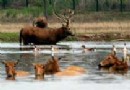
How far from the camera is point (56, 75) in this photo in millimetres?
33906

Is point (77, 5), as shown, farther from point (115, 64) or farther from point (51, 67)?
point (51, 67)

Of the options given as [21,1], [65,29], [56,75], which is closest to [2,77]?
[56,75]

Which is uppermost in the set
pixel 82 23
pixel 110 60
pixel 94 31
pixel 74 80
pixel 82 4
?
pixel 82 4

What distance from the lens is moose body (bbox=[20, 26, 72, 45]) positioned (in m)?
61.4

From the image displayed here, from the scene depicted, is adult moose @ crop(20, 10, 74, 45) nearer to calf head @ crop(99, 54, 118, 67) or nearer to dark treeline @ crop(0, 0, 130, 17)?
calf head @ crop(99, 54, 118, 67)

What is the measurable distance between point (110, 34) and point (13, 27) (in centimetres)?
1220

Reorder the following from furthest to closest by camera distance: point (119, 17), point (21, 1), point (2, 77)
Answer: point (21, 1)
point (119, 17)
point (2, 77)

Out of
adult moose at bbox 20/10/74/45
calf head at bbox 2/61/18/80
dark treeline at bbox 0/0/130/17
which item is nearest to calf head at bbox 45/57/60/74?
calf head at bbox 2/61/18/80

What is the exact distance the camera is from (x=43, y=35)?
61.4 m

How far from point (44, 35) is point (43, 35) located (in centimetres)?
8

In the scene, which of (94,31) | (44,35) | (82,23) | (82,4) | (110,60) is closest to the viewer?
(110,60)

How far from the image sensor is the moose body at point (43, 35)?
6144cm

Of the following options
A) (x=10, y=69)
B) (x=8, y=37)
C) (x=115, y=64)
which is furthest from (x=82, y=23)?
(x=10, y=69)

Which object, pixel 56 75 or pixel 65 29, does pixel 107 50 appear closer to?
pixel 65 29
